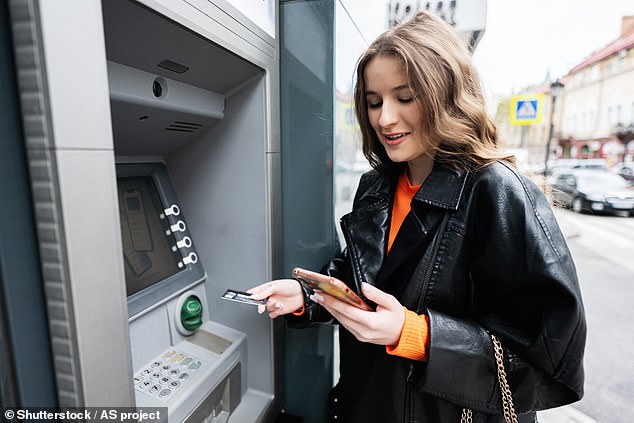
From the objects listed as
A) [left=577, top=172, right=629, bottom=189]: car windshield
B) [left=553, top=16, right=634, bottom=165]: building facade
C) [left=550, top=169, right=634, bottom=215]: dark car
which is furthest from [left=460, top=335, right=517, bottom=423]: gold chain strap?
[left=553, top=16, right=634, bottom=165]: building facade

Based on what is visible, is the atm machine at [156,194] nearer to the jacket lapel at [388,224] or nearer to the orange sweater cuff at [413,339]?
the jacket lapel at [388,224]

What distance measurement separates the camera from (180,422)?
1.04 metres

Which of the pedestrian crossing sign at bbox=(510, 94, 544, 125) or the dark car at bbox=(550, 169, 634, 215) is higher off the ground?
the pedestrian crossing sign at bbox=(510, 94, 544, 125)

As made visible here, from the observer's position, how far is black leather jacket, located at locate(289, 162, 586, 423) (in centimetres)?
86

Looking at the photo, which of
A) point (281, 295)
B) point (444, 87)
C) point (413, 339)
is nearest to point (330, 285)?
point (413, 339)

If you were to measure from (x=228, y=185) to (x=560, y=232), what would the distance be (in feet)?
3.18

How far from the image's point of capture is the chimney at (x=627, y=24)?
19392 mm

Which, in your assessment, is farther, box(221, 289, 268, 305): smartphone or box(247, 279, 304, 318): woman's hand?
box(247, 279, 304, 318): woman's hand

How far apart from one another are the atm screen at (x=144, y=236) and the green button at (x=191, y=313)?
111 millimetres

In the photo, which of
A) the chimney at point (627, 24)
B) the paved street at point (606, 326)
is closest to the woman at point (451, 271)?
the paved street at point (606, 326)

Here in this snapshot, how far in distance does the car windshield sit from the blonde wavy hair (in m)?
10.8

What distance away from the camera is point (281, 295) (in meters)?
1.19

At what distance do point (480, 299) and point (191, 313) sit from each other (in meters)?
0.89

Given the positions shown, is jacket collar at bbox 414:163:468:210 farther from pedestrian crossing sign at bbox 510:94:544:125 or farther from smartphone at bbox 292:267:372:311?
pedestrian crossing sign at bbox 510:94:544:125
